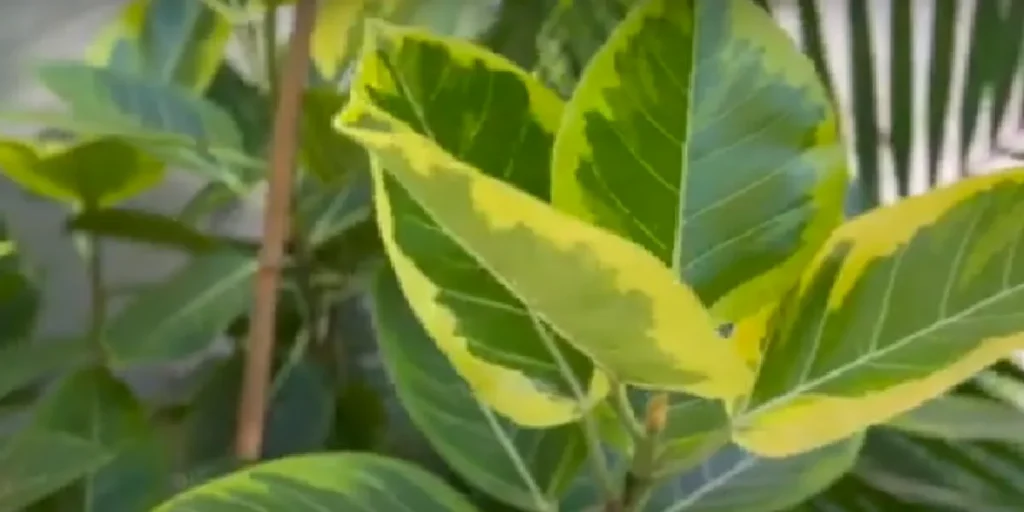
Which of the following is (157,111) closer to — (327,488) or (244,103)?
(244,103)

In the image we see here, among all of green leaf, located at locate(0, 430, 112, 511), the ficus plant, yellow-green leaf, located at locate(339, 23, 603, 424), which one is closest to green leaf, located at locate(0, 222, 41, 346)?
green leaf, located at locate(0, 430, 112, 511)

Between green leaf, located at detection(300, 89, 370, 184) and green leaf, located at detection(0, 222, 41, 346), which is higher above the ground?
green leaf, located at detection(300, 89, 370, 184)

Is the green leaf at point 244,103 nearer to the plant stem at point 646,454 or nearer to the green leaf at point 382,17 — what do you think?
the green leaf at point 382,17

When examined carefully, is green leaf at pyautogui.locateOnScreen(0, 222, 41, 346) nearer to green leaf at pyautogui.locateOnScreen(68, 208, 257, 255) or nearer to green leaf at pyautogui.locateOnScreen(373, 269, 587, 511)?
green leaf at pyautogui.locateOnScreen(68, 208, 257, 255)

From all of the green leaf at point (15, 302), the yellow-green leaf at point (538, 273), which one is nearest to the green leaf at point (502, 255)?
the yellow-green leaf at point (538, 273)

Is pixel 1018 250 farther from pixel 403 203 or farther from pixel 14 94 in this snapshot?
pixel 14 94

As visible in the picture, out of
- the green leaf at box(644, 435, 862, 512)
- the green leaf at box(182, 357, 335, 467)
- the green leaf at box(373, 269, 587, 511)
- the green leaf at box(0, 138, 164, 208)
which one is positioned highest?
the green leaf at box(0, 138, 164, 208)
